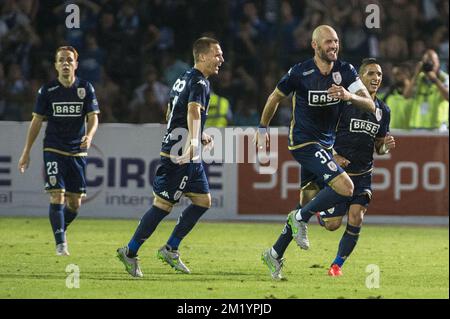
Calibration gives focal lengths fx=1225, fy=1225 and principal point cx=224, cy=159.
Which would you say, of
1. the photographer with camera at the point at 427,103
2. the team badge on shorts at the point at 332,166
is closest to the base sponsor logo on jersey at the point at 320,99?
the team badge on shorts at the point at 332,166

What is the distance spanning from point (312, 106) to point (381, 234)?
5.98 m

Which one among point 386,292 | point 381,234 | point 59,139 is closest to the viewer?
point 386,292

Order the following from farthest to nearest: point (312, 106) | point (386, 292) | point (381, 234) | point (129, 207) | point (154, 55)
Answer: point (154, 55), point (129, 207), point (381, 234), point (312, 106), point (386, 292)

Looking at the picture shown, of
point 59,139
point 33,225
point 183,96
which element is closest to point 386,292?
point 183,96

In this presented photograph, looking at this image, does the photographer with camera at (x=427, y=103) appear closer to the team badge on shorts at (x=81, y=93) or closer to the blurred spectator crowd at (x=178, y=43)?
the blurred spectator crowd at (x=178, y=43)

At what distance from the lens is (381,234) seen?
666 inches

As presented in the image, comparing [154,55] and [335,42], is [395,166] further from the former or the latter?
[335,42]

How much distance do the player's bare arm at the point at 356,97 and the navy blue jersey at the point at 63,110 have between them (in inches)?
146

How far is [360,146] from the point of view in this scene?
478 inches

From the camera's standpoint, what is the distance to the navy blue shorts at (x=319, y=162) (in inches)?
436

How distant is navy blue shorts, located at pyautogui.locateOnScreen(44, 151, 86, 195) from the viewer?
13.6 meters

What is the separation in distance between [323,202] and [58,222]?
364 cm

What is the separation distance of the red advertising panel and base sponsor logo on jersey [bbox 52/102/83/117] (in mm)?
4950

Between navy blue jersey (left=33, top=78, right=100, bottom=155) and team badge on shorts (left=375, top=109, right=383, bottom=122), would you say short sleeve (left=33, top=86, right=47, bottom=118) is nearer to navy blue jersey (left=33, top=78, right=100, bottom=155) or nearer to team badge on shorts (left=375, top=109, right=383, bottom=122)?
navy blue jersey (left=33, top=78, right=100, bottom=155)
